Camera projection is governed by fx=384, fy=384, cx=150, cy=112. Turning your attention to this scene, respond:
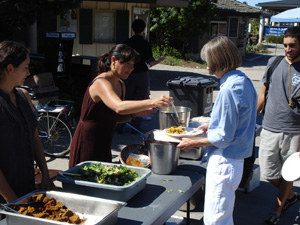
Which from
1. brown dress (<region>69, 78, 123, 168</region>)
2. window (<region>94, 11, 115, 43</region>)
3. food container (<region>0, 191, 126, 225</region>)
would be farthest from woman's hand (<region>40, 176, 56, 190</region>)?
window (<region>94, 11, 115, 43</region>)

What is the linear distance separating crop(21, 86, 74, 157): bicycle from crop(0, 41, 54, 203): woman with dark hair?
378 cm

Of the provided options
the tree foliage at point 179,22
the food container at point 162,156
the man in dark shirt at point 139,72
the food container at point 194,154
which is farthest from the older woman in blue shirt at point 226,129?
the tree foliage at point 179,22

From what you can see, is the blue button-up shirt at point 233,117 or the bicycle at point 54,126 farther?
the bicycle at point 54,126

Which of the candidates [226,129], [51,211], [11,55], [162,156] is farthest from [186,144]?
[11,55]

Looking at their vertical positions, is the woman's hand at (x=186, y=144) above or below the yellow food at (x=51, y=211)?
above

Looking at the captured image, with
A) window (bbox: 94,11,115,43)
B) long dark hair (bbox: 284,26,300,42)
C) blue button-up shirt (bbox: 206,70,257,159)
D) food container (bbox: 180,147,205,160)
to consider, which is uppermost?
window (bbox: 94,11,115,43)

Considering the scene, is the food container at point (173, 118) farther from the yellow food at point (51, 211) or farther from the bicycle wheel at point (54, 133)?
the bicycle wheel at point (54, 133)

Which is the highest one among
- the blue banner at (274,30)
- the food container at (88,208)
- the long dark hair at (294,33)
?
the blue banner at (274,30)

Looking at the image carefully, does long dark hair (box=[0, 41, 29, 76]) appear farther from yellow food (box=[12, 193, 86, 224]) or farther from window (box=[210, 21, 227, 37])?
window (box=[210, 21, 227, 37])

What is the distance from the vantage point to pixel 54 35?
891 cm

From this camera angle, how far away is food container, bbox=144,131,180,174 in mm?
3000

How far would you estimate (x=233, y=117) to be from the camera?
2.62 metres

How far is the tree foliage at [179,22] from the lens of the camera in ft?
72.8

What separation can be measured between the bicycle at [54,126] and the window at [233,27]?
950 inches
